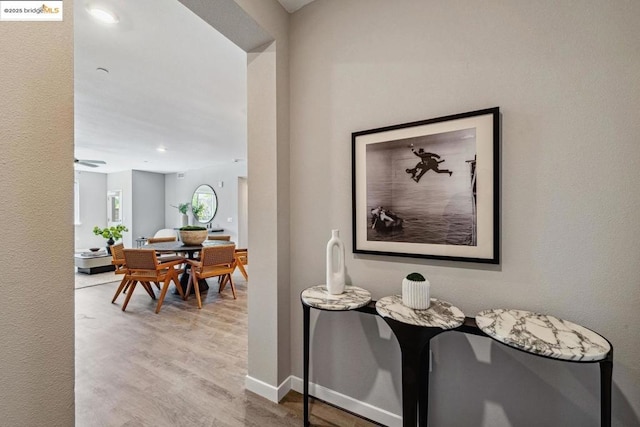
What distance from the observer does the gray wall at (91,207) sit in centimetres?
779

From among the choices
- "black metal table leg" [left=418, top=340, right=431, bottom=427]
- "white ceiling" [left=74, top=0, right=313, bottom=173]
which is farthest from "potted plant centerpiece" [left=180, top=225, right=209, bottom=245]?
"black metal table leg" [left=418, top=340, right=431, bottom=427]

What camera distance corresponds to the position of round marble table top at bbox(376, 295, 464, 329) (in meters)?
1.11

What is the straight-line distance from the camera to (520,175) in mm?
1213

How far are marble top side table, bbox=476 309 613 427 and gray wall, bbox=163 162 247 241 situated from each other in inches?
249

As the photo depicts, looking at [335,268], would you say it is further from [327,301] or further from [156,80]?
[156,80]

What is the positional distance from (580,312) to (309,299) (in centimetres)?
119

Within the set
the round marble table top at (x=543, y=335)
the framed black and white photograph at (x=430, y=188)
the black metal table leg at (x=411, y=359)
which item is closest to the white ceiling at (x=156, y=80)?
the framed black and white photograph at (x=430, y=188)

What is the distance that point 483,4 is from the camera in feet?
4.23

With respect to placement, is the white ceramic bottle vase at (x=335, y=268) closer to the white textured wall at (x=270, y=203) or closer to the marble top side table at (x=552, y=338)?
the white textured wall at (x=270, y=203)

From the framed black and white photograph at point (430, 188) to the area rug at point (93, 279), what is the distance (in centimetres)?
520

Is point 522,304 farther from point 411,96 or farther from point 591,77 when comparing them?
point 411,96

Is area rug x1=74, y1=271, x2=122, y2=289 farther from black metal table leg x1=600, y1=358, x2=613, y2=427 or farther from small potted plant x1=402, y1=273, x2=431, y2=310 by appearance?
black metal table leg x1=600, y1=358, x2=613, y2=427

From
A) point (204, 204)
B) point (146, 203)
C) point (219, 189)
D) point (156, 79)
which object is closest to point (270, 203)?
point (156, 79)

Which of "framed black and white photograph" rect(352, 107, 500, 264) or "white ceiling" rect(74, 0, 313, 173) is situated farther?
"white ceiling" rect(74, 0, 313, 173)
